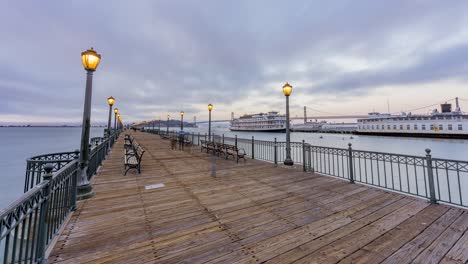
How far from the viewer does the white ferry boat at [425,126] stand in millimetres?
47906

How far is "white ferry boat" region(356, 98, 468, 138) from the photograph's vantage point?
Answer: 47906 mm

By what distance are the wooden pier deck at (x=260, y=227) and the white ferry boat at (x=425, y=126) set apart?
71113 millimetres

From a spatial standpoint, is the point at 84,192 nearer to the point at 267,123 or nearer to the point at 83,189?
the point at 83,189

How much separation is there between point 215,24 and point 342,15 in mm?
9987

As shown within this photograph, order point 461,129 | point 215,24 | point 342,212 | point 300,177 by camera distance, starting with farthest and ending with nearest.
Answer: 1. point 461,129
2. point 215,24
3. point 300,177
4. point 342,212

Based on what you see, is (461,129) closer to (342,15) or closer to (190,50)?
(342,15)

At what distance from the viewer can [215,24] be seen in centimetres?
1505

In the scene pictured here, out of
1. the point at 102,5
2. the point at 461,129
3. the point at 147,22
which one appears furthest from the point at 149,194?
the point at 461,129

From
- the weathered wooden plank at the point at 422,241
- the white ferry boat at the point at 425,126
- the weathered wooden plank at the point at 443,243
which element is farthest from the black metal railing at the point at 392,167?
the white ferry boat at the point at 425,126

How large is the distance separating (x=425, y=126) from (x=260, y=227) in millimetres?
77234

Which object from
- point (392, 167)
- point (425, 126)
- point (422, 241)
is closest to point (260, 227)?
point (422, 241)

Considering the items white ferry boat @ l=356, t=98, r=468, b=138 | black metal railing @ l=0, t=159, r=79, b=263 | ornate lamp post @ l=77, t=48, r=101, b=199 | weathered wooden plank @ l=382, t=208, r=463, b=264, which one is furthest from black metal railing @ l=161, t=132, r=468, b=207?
white ferry boat @ l=356, t=98, r=468, b=138

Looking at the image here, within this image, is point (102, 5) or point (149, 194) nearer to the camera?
point (149, 194)

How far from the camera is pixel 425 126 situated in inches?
2105
